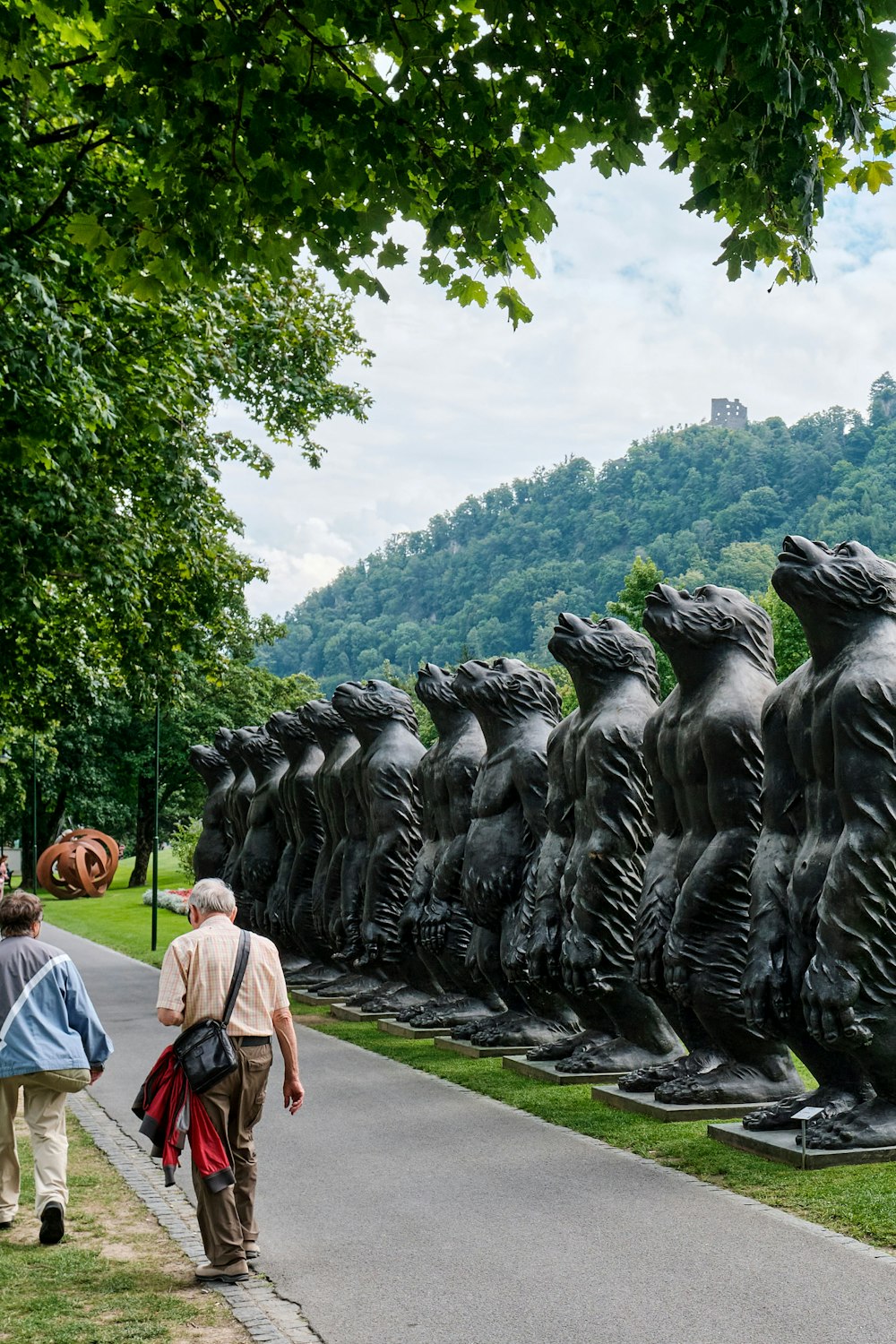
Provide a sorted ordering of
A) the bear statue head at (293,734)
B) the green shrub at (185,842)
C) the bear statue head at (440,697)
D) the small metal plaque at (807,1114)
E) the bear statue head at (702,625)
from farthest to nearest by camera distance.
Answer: the green shrub at (185,842) < the bear statue head at (293,734) < the bear statue head at (440,697) < the bear statue head at (702,625) < the small metal plaque at (807,1114)

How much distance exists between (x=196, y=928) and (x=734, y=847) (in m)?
3.97

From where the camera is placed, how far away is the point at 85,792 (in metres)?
54.7

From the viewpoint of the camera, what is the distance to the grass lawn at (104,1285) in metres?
6.20

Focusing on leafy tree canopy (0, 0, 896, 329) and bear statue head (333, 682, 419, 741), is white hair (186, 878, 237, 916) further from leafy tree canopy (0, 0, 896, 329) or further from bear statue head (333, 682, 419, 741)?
bear statue head (333, 682, 419, 741)

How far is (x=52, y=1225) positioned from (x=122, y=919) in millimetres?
34850

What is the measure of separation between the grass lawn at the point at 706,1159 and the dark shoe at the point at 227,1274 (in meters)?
2.55

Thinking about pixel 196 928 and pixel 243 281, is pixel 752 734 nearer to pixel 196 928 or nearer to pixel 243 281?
pixel 196 928

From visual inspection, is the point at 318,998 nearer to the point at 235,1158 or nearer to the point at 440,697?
A: the point at 440,697

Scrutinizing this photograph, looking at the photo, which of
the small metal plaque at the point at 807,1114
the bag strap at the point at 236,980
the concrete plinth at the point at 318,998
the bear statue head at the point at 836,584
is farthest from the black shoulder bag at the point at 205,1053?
the concrete plinth at the point at 318,998

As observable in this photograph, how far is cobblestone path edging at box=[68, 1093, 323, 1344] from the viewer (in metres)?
6.23

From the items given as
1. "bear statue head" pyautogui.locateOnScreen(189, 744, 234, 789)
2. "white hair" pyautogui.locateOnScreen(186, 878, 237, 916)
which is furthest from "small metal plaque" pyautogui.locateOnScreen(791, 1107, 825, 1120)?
"bear statue head" pyautogui.locateOnScreen(189, 744, 234, 789)

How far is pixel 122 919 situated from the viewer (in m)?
41.8

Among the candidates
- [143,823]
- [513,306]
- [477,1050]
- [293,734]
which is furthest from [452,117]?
[143,823]

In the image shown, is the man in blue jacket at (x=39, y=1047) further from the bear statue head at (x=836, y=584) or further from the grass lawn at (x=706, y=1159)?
the bear statue head at (x=836, y=584)
